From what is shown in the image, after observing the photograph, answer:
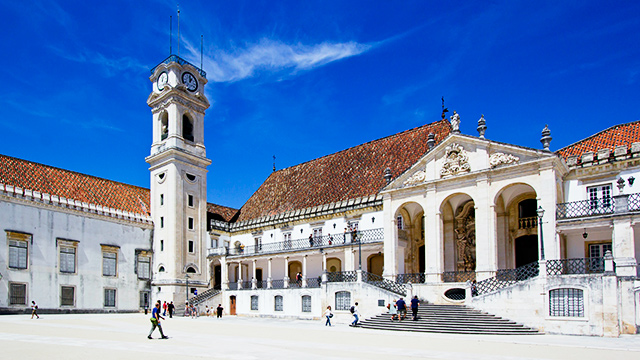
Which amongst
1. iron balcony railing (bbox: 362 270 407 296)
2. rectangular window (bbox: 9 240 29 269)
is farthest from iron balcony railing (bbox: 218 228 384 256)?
rectangular window (bbox: 9 240 29 269)

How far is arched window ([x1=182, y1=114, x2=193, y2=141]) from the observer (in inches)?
1678

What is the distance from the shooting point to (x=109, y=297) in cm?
3697

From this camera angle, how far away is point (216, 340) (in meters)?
16.6

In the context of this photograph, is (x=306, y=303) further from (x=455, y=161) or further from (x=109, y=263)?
(x=109, y=263)

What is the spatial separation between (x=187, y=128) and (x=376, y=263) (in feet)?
66.9

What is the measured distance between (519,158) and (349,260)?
12299 millimetres

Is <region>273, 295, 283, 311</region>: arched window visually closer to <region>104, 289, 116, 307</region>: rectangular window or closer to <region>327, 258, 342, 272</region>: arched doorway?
<region>327, 258, 342, 272</region>: arched doorway

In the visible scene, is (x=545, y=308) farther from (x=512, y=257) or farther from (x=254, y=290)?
(x=254, y=290)

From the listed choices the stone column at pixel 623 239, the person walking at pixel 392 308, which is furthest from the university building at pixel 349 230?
the person walking at pixel 392 308

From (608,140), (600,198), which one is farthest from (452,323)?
(608,140)

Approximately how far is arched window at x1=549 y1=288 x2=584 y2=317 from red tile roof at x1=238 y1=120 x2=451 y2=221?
14307 millimetres

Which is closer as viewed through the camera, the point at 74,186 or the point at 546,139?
the point at 546,139

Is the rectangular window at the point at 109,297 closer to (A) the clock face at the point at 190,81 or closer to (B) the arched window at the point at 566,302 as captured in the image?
(A) the clock face at the point at 190,81

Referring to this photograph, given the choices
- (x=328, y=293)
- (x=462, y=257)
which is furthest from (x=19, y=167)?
(x=462, y=257)
